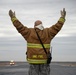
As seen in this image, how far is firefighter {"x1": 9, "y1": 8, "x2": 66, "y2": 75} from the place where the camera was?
9.91 meters

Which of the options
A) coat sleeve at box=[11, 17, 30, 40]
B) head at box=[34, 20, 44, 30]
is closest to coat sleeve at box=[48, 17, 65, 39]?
head at box=[34, 20, 44, 30]

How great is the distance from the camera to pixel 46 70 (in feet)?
32.8

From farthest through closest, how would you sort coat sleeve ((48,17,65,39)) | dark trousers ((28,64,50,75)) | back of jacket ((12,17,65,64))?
coat sleeve ((48,17,65,39)) → dark trousers ((28,64,50,75)) → back of jacket ((12,17,65,64))

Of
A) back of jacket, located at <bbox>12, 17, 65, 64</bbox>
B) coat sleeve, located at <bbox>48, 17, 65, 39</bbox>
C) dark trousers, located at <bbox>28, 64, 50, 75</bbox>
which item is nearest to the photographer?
back of jacket, located at <bbox>12, 17, 65, 64</bbox>

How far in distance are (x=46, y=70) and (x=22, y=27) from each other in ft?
4.14

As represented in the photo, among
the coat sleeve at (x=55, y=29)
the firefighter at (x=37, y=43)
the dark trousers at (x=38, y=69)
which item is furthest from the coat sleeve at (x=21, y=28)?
the dark trousers at (x=38, y=69)

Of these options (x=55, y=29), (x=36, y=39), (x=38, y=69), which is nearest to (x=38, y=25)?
(x=36, y=39)

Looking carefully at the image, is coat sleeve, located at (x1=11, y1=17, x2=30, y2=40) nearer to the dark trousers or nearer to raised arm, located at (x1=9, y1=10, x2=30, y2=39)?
raised arm, located at (x1=9, y1=10, x2=30, y2=39)

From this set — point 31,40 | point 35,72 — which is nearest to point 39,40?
point 31,40

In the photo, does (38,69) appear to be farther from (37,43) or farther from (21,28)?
(21,28)

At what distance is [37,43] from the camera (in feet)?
32.6

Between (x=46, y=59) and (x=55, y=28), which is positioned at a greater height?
(x=55, y=28)

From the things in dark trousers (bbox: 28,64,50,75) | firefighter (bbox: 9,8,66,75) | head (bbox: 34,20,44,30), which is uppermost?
head (bbox: 34,20,44,30)

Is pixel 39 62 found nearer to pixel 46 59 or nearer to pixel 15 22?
pixel 46 59
